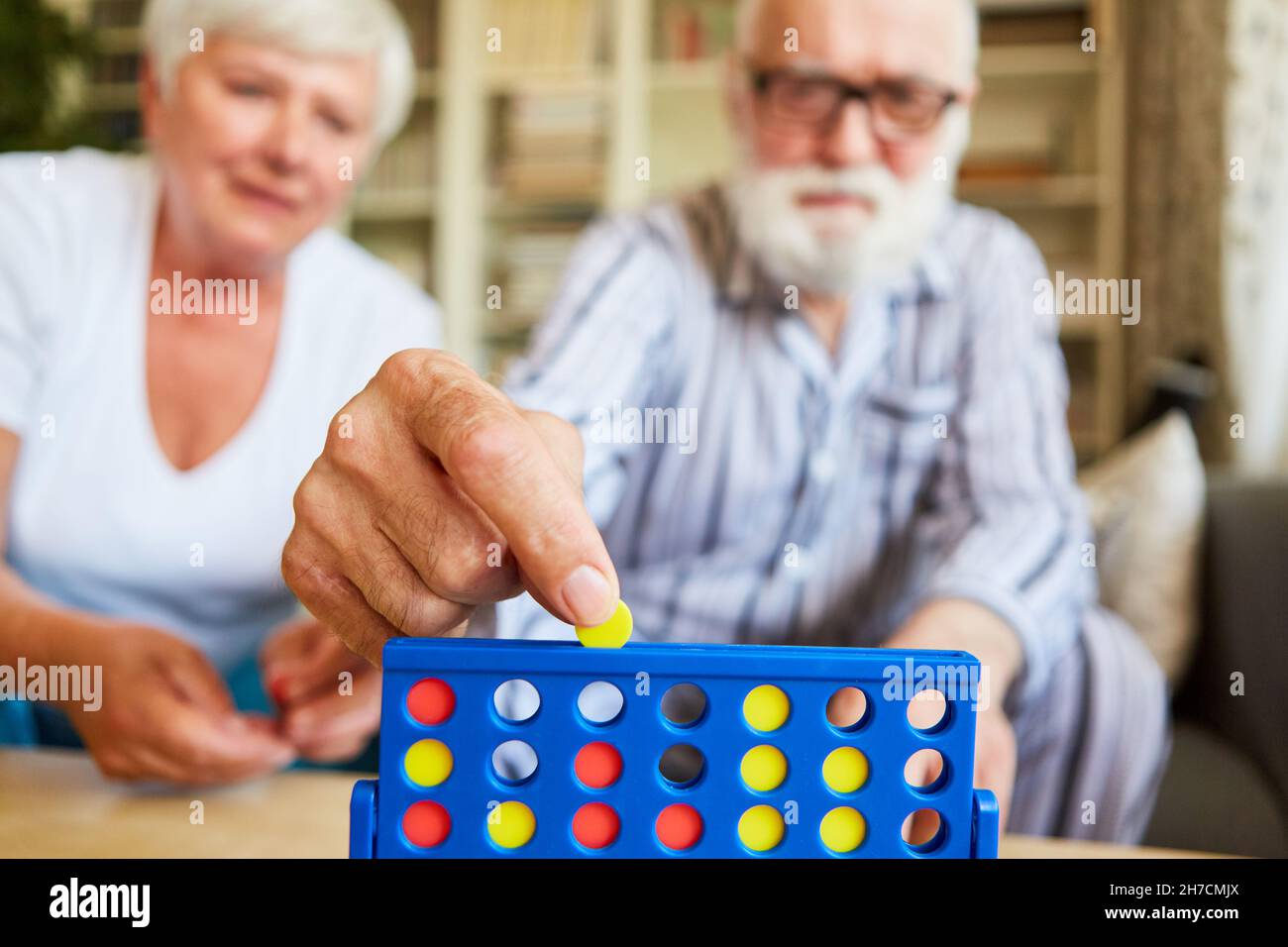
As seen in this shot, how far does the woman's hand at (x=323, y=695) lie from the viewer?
83cm

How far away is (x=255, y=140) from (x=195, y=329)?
0.21m

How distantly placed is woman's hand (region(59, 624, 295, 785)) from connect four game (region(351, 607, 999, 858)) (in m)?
0.43

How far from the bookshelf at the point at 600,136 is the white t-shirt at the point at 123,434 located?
1.73 metres

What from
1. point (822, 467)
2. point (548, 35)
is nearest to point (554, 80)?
point (548, 35)

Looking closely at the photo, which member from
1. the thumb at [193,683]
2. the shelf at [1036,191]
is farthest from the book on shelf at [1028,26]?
the thumb at [193,683]

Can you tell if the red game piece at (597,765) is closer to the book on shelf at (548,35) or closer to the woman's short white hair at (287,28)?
the woman's short white hair at (287,28)

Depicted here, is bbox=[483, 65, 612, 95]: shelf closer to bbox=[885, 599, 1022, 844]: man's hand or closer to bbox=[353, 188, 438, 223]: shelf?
bbox=[353, 188, 438, 223]: shelf

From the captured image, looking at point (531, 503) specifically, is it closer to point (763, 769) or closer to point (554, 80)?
point (763, 769)

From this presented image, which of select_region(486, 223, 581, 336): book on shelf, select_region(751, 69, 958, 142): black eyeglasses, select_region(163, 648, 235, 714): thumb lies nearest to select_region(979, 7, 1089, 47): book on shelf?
select_region(486, 223, 581, 336): book on shelf

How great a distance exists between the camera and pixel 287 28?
1.06 meters

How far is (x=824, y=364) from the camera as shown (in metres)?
1.21

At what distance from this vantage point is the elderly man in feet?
3.50
